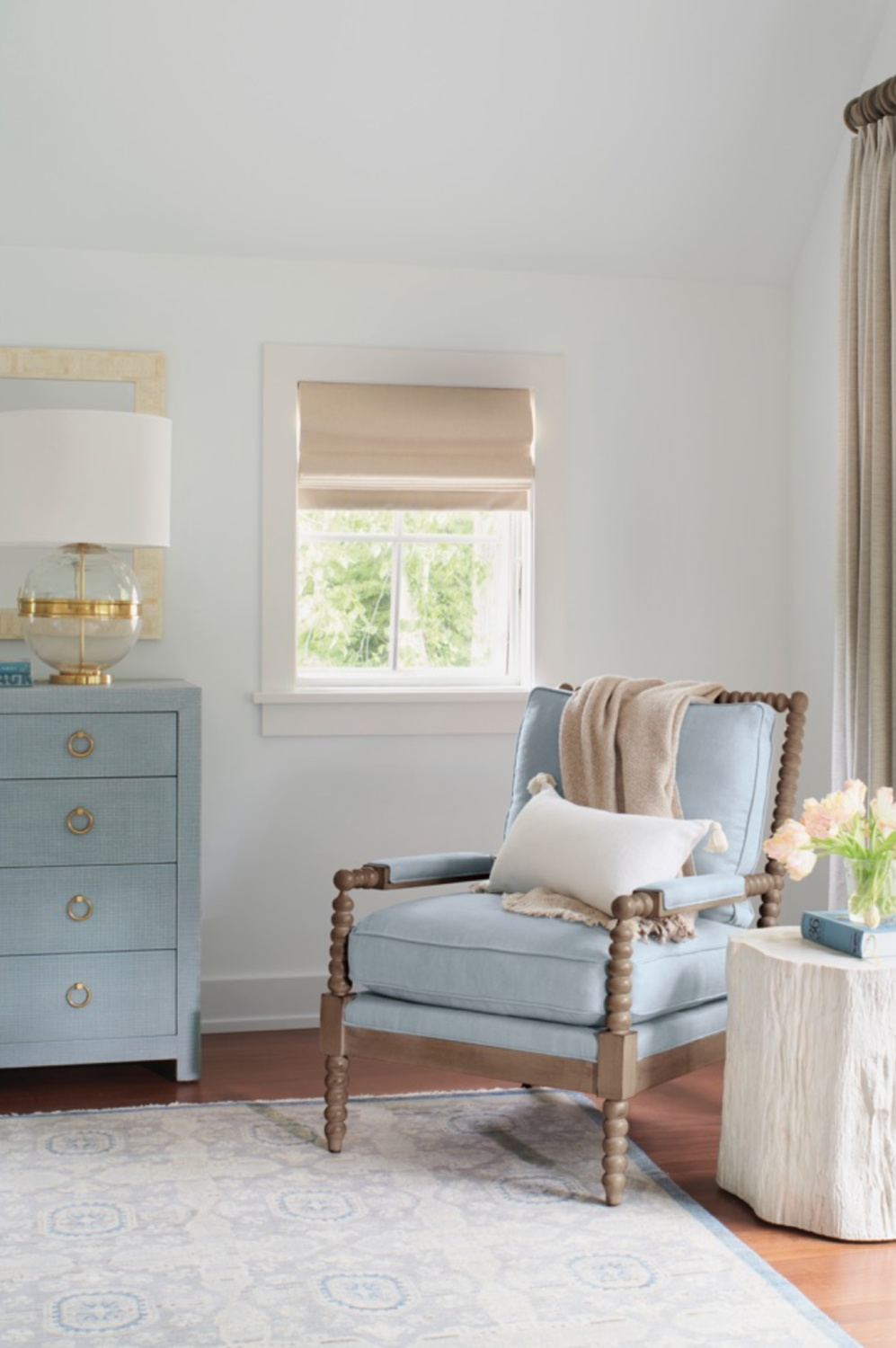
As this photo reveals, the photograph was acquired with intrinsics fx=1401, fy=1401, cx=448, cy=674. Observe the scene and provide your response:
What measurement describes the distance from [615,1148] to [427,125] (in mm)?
2574

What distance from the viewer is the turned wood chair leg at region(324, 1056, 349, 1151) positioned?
290cm

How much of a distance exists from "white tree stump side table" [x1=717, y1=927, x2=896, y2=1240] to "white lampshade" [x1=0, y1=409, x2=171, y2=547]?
6.00 ft

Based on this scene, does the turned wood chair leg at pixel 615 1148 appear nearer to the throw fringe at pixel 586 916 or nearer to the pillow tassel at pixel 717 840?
the throw fringe at pixel 586 916

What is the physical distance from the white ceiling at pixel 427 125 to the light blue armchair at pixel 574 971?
158 cm

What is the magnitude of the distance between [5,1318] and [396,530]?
2415mm

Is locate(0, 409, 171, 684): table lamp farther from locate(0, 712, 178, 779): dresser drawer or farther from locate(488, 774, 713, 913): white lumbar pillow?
locate(488, 774, 713, 913): white lumbar pillow

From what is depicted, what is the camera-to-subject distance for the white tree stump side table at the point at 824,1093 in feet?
8.15

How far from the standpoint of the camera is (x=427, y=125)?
366cm

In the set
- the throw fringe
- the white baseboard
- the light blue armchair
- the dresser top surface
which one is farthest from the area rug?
the dresser top surface

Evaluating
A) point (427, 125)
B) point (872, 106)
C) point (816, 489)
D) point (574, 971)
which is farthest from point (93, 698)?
point (872, 106)

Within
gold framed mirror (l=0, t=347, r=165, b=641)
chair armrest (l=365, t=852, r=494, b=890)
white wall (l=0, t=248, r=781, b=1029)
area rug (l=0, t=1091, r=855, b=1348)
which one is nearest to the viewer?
area rug (l=0, t=1091, r=855, b=1348)

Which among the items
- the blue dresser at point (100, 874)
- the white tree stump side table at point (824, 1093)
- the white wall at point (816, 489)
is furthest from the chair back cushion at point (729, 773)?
the blue dresser at point (100, 874)

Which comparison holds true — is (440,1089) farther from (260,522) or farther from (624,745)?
(260,522)

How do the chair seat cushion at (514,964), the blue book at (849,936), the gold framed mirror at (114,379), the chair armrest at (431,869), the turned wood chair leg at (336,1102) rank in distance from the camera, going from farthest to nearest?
1. the gold framed mirror at (114,379)
2. the chair armrest at (431,869)
3. the turned wood chair leg at (336,1102)
4. the chair seat cushion at (514,964)
5. the blue book at (849,936)
